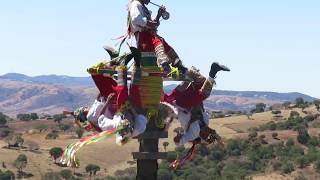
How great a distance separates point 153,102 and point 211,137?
148 cm

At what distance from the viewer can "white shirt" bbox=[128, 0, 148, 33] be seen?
34.8ft

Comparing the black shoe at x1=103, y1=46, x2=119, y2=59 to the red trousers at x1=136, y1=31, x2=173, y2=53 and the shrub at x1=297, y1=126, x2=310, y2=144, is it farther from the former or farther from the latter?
the shrub at x1=297, y1=126, x2=310, y2=144

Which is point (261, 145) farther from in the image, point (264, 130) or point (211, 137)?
point (211, 137)

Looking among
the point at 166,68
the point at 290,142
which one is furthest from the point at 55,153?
the point at 166,68

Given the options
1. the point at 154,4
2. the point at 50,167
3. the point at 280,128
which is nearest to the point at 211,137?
the point at 154,4

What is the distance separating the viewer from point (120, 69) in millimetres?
10266

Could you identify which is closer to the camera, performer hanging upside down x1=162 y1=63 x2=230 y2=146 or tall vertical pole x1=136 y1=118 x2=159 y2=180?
tall vertical pole x1=136 y1=118 x2=159 y2=180

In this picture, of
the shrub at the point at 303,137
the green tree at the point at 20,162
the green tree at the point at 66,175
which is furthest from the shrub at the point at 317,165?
the green tree at the point at 20,162

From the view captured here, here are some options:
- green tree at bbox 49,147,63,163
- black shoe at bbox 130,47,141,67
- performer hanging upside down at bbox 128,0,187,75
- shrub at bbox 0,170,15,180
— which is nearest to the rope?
black shoe at bbox 130,47,141,67

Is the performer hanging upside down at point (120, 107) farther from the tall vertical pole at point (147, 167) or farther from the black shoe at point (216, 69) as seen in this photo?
the black shoe at point (216, 69)

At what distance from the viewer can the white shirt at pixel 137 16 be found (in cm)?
1059

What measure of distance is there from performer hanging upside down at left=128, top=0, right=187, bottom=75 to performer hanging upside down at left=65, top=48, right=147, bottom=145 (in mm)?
404

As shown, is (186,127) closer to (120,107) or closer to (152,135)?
(152,135)

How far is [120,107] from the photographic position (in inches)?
404
